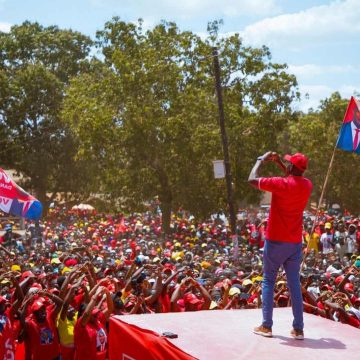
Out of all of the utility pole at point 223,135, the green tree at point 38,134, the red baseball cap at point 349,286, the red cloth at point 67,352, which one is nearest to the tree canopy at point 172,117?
the utility pole at point 223,135

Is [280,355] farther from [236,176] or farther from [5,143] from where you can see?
[5,143]

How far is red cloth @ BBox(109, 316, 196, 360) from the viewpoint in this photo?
5500 mm

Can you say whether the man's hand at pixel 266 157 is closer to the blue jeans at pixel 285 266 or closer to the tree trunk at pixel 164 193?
the blue jeans at pixel 285 266

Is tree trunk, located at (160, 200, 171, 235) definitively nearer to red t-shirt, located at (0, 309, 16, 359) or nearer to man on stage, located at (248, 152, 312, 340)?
red t-shirt, located at (0, 309, 16, 359)

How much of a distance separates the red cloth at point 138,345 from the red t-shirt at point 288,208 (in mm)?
1238

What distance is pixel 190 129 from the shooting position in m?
29.2

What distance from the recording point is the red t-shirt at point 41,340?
8.05m

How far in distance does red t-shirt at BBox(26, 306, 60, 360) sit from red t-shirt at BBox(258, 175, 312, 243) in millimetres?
2845

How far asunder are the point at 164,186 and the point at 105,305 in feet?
73.1

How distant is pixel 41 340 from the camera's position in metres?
8.05

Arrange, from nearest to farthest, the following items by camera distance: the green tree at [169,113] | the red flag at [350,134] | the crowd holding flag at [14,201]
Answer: the red flag at [350,134] → the crowd holding flag at [14,201] → the green tree at [169,113]

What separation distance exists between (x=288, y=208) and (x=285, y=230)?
0.17m

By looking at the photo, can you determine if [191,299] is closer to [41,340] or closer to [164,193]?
[41,340]

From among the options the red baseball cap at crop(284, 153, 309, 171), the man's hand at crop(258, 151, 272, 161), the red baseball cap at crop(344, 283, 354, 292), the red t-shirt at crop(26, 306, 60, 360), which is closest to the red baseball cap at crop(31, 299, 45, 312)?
the red t-shirt at crop(26, 306, 60, 360)
